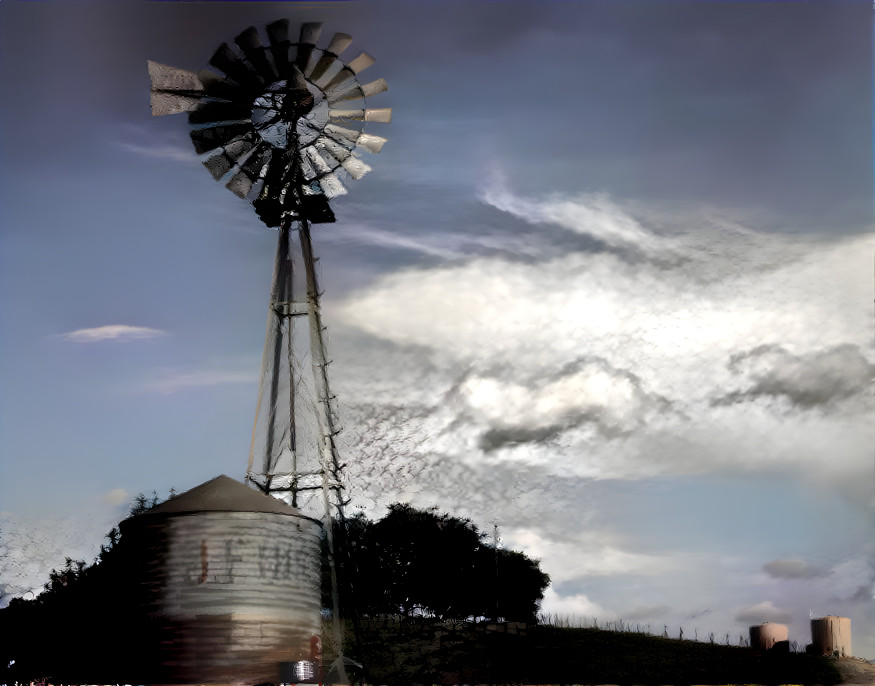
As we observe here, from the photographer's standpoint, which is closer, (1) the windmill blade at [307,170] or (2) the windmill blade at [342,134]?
(2) the windmill blade at [342,134]

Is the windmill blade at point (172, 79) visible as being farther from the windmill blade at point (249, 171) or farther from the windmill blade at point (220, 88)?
the windmill blade at point (249, 171)

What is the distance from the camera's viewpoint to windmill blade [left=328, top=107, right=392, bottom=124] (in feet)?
140

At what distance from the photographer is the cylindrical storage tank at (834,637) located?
48531 millimetres

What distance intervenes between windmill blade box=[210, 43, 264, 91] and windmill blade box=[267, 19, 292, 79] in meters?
0.95

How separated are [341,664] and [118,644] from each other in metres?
8.78

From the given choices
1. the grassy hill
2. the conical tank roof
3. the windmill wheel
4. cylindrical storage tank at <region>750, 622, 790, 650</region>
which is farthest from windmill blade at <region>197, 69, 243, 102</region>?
cylindrical storage tank at <region>750, 622, 790, 650</region>

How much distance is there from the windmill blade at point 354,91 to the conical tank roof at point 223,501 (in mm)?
16193

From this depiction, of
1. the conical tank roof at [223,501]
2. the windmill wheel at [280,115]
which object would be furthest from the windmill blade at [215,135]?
the conical tank roof at [223,501]

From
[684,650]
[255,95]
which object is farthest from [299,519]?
[684,650]

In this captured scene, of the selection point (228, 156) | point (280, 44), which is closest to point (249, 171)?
point (228, 156)

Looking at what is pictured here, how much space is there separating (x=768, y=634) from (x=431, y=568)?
28.7m

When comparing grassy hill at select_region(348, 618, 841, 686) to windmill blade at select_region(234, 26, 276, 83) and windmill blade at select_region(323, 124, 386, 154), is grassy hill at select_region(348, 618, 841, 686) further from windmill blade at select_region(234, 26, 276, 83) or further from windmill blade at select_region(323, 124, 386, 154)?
windmill blade at select_region(234, 26, 276, 83)

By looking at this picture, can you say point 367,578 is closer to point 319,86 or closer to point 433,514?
point 433,514

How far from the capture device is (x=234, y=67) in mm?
40156
